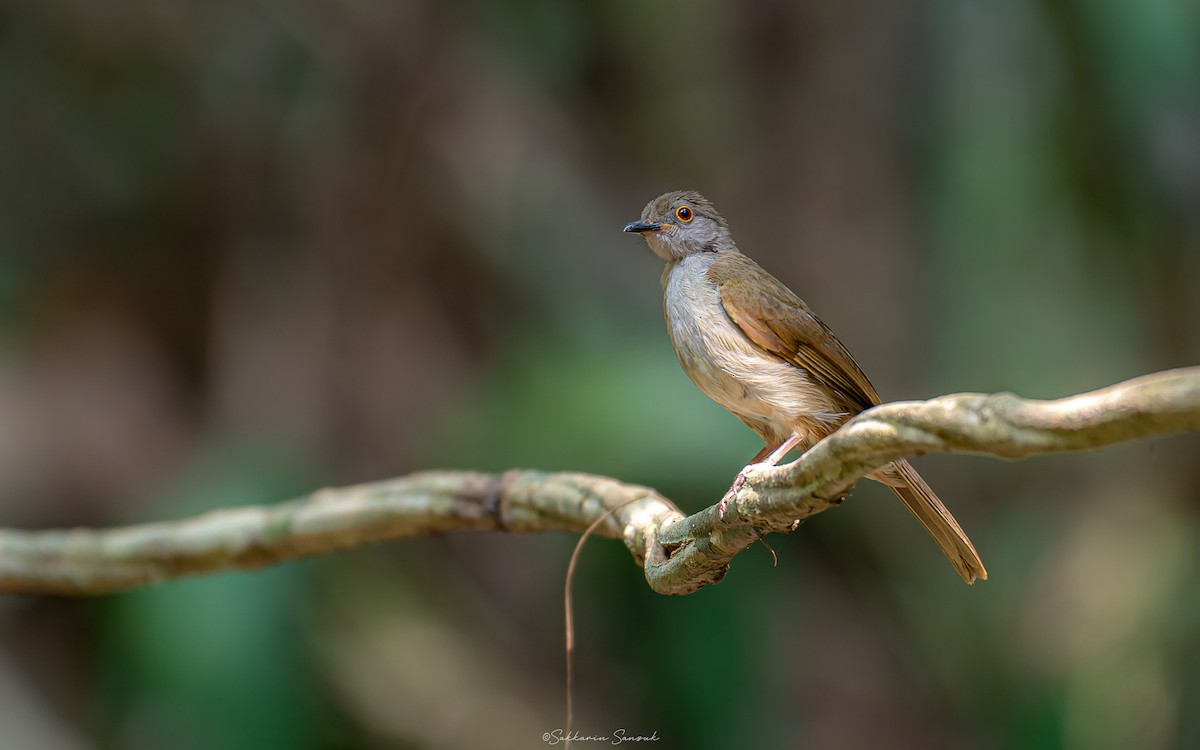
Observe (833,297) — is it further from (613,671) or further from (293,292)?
(293,292)

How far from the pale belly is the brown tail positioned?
0.99ft

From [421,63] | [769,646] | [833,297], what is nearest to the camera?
[769,646]

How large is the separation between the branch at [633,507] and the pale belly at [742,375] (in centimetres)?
38

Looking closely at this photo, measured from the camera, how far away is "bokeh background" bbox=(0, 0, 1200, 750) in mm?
6516

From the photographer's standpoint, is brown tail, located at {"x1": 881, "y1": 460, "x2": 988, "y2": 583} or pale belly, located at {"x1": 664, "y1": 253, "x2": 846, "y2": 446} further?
pale belly, located at {"x1": 664, "y1": 253, "x2": 846, "y2": 446}

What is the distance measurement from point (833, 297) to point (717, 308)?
5141 mm

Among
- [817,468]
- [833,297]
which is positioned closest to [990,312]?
[833,297]

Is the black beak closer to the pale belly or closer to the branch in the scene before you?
the pale belly

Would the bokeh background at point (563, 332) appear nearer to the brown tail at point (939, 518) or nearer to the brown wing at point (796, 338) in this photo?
the brown wing at point (796, 338)

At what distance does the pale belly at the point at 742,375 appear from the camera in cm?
289

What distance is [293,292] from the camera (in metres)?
8.19

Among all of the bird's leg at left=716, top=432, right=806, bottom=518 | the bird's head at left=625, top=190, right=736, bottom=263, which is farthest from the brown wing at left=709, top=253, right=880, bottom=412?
the bird's head at left=625, top=190, right=736, bottom=263

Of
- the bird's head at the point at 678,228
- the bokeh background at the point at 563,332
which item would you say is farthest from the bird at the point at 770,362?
the bokeh background at the point at 563,332

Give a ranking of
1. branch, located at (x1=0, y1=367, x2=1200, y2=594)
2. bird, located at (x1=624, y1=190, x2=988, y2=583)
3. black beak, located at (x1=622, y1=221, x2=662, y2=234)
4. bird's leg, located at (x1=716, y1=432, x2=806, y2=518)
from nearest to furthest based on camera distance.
Answer: branch, located at (x1=0, y1=367, x2=1200, y2=594), bird's leg, located at (x1=716, y1=432, x2=806, y2=518), bird, located at (x1=624, y1=190, x2=988, y2=583), black beak, located at (x1=622, y1=221, x2=662, y2=234)
